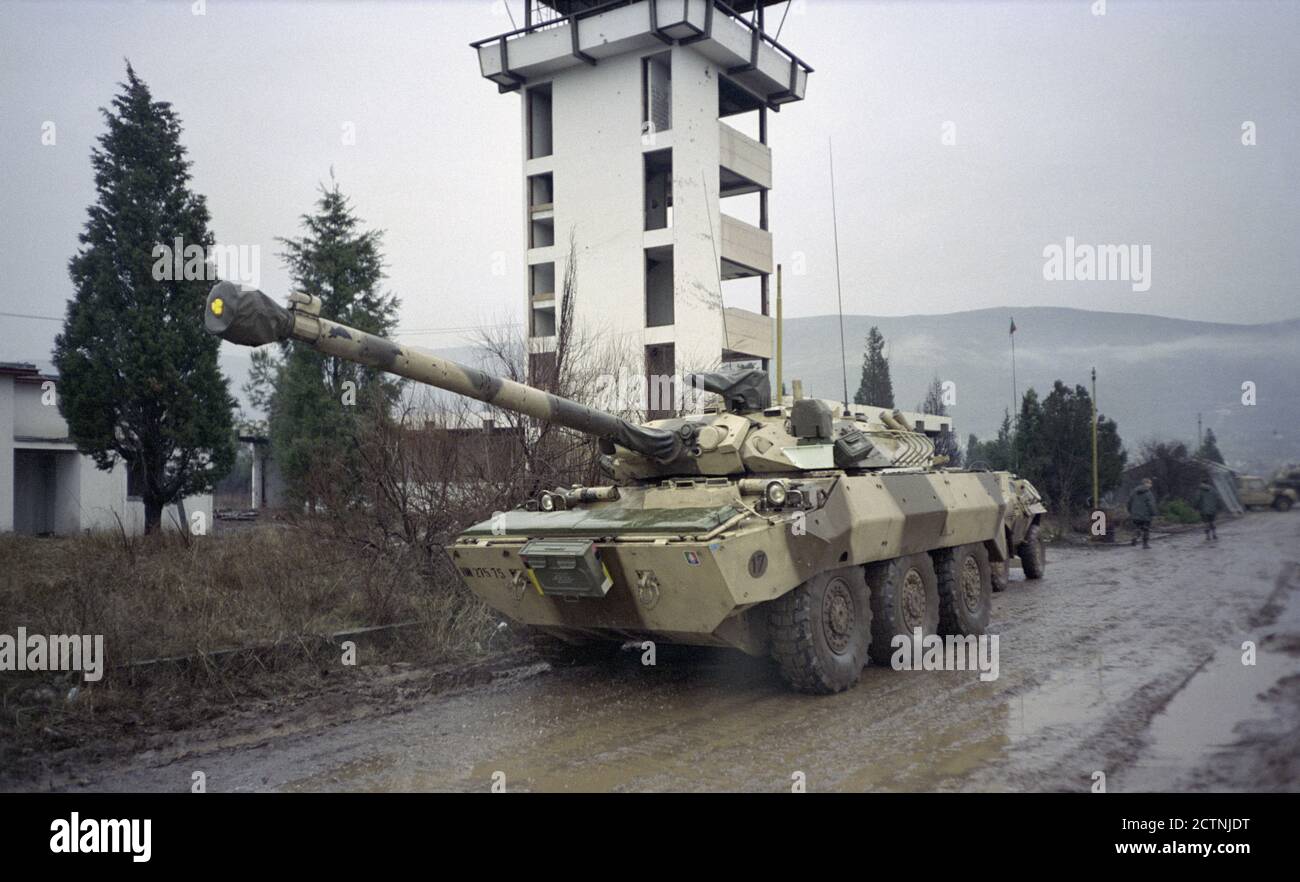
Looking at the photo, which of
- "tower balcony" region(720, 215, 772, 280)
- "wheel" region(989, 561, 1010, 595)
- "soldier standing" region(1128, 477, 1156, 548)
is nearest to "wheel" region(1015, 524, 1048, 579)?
"wheel" region(989, 561, 1010, 595)

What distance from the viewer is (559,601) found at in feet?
25.8

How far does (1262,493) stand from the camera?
5215 millimetres

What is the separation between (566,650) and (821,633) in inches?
93.6

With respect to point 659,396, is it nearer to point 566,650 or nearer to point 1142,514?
point 566,650

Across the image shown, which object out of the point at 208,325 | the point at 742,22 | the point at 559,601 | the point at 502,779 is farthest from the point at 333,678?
the point at 742,22

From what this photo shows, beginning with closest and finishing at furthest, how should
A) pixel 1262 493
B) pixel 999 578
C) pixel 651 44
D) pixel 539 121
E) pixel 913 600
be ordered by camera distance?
pixel 1262 493, pixel 913 600, pixel 999 578, pixel 651 44, pixel 539 121

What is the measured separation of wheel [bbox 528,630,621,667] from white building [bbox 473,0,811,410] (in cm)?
1950

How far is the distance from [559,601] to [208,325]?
136 inches

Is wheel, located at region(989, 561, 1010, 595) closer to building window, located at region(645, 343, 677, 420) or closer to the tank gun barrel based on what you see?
building window, located at region(645, 343, 677, 420)

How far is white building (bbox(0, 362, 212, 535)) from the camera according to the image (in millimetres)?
→ 19125

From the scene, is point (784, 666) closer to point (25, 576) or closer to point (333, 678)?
point (333, 678)

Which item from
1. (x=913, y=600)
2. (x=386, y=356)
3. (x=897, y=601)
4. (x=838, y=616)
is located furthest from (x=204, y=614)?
(x=913, y=600)

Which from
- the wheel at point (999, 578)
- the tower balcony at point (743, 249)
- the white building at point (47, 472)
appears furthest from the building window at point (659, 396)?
the tower balcony at point (743, 249)

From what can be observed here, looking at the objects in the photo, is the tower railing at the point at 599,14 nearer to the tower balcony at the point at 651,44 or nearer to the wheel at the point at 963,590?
the tower balcony at the point at 651,44
